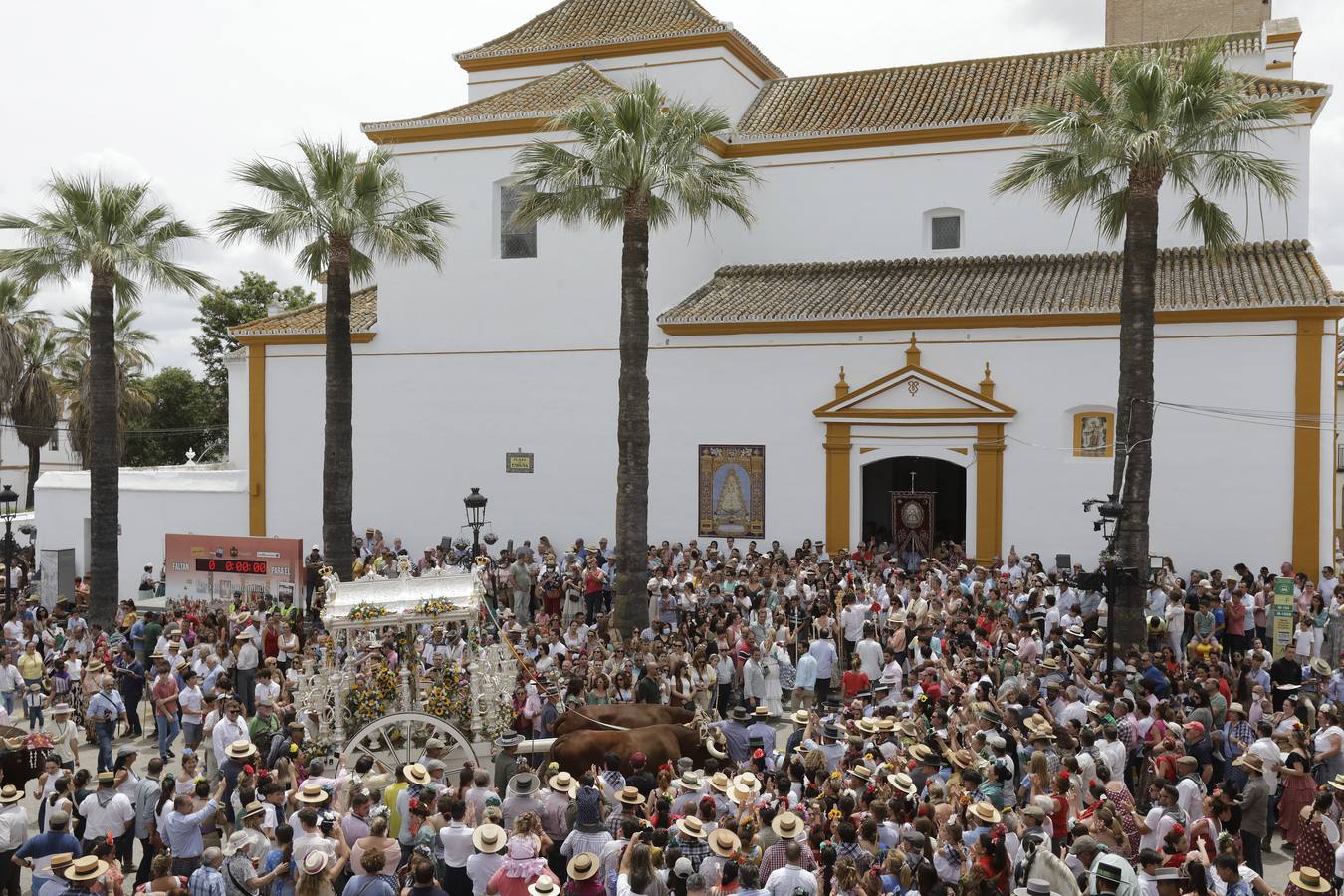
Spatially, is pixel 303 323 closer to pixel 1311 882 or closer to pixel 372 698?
pixel 372 698

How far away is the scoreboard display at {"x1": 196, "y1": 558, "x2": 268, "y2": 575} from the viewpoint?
2298 centimetres

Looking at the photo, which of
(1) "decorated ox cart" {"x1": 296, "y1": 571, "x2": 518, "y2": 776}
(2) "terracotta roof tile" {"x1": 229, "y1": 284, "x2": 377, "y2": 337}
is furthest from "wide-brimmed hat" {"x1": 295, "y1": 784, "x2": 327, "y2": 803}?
(2) "terracotta roof tile" {"x1": 229, "y1": 284, "x2": 377, "y2": 337}

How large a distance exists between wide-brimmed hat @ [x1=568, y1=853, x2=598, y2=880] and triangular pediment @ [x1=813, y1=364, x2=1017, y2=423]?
18.3m

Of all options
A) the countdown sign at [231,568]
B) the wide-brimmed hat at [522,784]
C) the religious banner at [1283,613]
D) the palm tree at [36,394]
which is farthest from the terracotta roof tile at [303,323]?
the religious banner at [1283,613]

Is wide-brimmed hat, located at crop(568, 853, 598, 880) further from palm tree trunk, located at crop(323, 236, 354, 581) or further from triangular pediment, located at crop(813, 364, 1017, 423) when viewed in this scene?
triangular pediment, located at crop(813, 364, 1017, 423)

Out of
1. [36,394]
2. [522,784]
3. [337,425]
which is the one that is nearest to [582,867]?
[522,784]

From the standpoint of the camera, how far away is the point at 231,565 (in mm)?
23281

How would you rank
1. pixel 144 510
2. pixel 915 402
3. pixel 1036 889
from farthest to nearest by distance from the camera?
pixel 144 510 < pixel 915 402 < pixel 1036 889

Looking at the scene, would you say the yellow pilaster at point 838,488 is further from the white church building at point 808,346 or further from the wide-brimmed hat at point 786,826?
the wide-brimmed hat at point 786,826

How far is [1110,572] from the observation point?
14.9 meters

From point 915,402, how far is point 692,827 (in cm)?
1785

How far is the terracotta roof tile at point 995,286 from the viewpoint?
24.3 metres

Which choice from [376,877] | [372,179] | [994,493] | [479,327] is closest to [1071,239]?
[994,493]

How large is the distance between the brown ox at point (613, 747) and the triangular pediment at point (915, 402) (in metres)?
14.2
